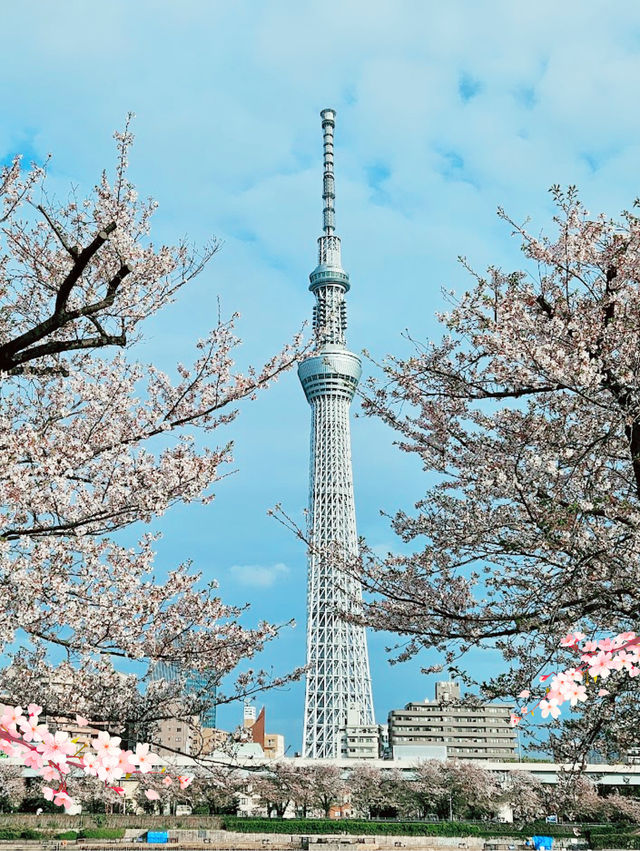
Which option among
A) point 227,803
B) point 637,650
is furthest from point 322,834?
point 637,650

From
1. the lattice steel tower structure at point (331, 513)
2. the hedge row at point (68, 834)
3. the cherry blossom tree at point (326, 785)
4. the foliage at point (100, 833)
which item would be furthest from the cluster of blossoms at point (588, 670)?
the lattice steel tower structure at point (331, 513)

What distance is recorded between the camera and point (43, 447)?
588cm

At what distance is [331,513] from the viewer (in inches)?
2921

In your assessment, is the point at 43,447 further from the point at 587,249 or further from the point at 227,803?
the point at 227,803

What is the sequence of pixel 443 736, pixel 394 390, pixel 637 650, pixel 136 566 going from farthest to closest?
pixel 443 736, pixel 394 390, pixel 136 566, pixel 637 650

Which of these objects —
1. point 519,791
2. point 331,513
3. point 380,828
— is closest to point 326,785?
point 380,828

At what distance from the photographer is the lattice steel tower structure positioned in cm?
7025

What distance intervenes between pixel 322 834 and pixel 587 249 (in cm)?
4522

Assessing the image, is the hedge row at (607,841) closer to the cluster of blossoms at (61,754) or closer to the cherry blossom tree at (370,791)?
the cherry blossom tree at (370,791)

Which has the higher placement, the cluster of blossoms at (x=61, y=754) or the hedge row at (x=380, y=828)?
the cluster of blossoms at (x=61, y=754)

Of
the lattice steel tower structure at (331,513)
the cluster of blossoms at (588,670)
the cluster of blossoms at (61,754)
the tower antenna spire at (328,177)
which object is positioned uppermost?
the tower antenna spire at (328,177)

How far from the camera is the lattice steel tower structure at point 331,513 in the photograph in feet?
230

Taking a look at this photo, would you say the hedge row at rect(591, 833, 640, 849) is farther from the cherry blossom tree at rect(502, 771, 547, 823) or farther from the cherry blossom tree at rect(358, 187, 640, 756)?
the cherry blossom tree at rect(358, 187, 640, 756)

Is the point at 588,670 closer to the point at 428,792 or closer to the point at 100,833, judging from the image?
the point at 100,833
